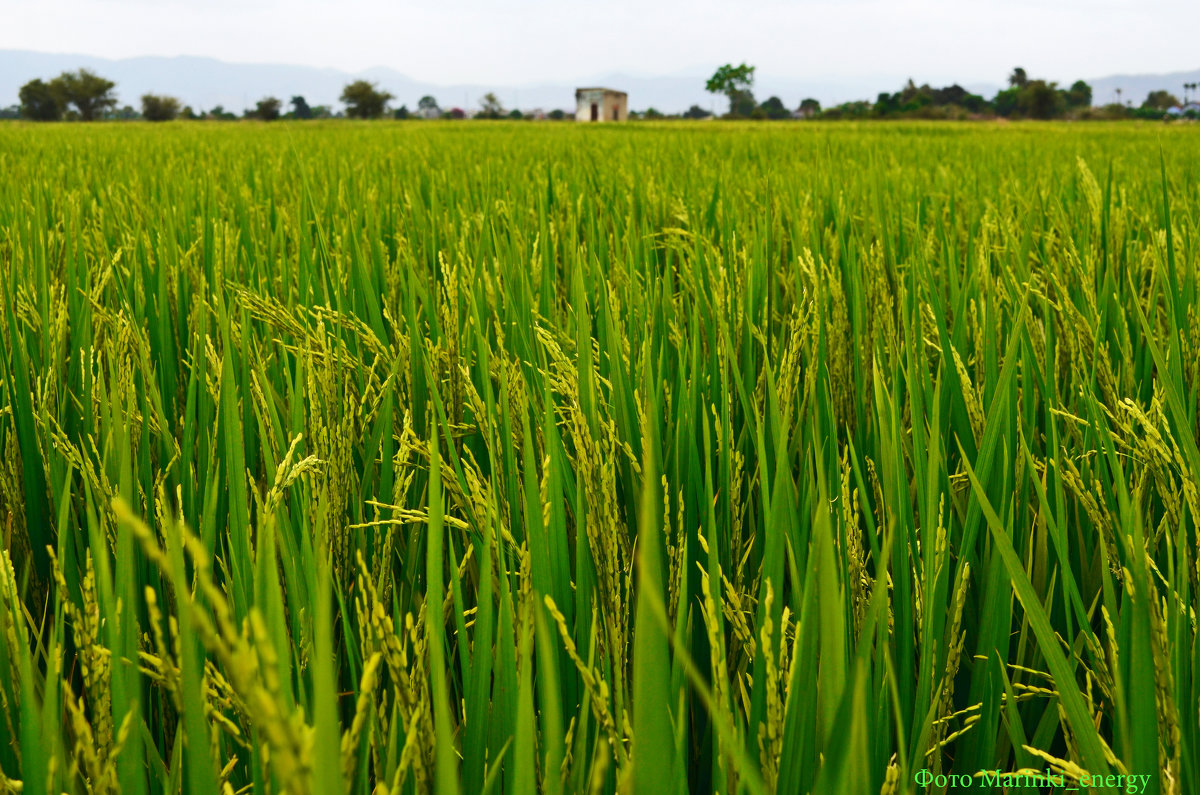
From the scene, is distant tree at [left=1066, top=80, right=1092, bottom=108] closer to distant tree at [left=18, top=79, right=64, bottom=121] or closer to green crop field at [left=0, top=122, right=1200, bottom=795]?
distant tree at [left=18, top=79, right=64, bottom=121]

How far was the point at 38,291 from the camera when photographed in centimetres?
125

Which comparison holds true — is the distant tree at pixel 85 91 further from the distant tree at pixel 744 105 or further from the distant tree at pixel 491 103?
the distant tree at pixel 744 105

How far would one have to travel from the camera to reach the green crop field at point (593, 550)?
0.39 m

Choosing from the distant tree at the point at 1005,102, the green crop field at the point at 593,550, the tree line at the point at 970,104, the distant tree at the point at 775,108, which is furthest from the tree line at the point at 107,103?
the green crop field at the point at 593,550

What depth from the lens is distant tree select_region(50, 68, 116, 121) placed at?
143 feet

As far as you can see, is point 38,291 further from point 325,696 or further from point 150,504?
point 325,696

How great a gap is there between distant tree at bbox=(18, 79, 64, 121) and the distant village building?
1138 inches

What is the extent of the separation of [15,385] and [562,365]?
641 mm

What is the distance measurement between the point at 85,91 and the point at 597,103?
93.9 feet

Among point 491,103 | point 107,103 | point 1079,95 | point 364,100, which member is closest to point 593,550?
point 364,100

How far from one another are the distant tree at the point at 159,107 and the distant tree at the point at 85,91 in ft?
7.66

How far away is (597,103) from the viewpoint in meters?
44.8

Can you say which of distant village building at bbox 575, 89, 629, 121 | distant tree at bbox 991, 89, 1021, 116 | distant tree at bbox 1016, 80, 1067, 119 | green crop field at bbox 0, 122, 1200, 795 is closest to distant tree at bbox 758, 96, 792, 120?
distant tree at bbox 991, 89, 1021, 116

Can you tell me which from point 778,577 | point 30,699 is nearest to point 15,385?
point 30,699
